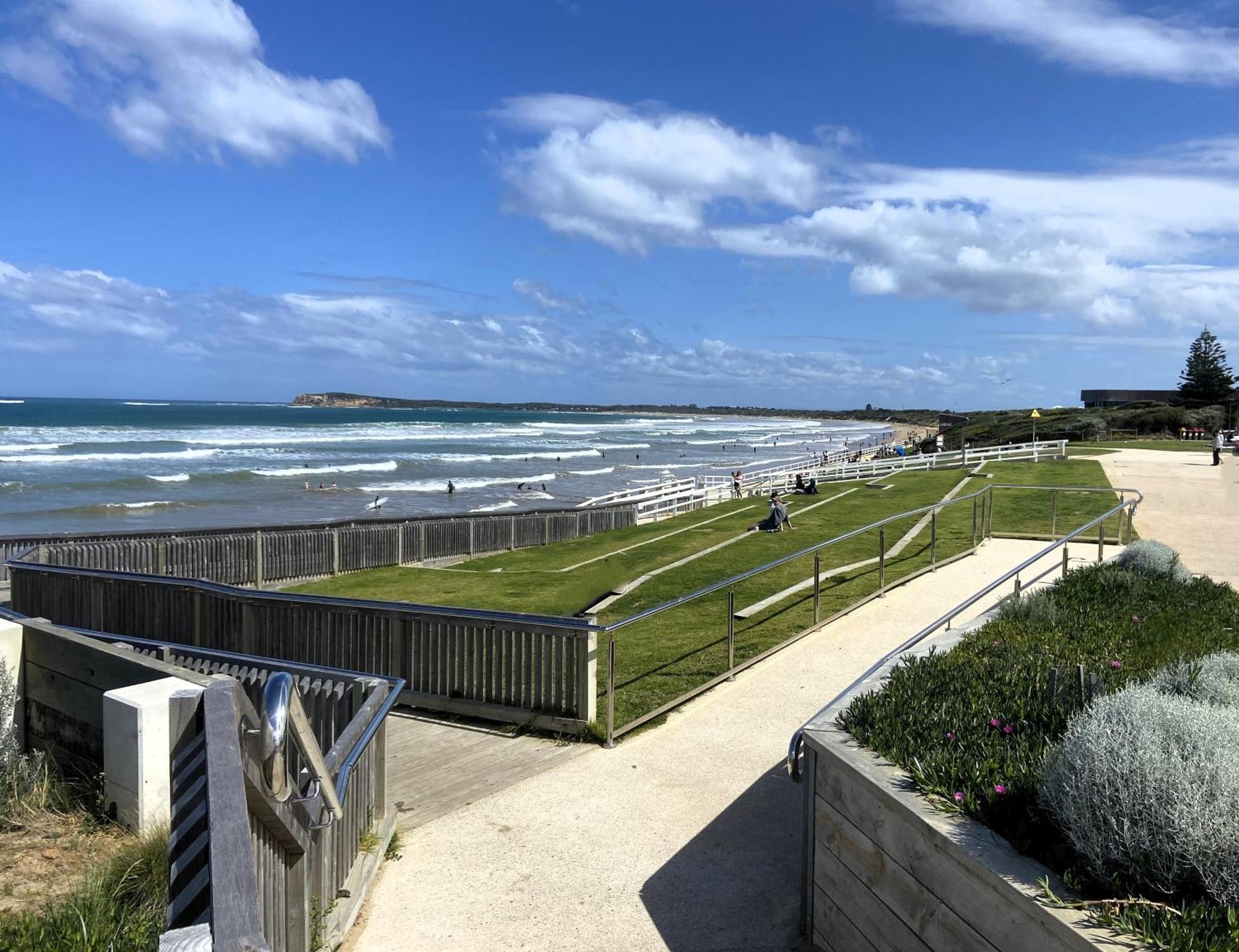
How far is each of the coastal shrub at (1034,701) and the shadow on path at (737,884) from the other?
1.02 meters

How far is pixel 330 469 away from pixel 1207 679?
191ft

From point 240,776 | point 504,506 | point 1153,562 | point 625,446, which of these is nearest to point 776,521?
point 1153,562

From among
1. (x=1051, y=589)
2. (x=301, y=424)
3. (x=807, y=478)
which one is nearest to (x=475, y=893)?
(x=1051, y=589)

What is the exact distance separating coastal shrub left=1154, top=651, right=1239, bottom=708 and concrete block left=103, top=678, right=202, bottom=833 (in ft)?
17.3

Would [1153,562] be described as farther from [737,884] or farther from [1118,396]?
[1118,396]

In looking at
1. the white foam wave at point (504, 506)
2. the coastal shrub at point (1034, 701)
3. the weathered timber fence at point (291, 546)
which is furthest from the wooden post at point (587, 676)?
the white foam wave at point (504, 506)

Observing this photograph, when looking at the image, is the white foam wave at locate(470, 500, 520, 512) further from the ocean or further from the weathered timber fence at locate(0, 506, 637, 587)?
the weathered timber fence at locate(0, 506, 637, 587)

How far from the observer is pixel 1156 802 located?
306cm

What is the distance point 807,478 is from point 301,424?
401ft

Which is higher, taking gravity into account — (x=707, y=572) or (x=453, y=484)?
(x=707, y=572)

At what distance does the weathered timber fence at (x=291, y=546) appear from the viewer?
17125mm

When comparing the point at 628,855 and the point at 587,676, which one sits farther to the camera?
the point at 587,676

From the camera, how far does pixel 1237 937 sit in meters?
2.72

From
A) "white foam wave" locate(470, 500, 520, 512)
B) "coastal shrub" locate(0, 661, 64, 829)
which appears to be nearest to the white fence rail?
"white foam wave" locate(470, 500, 520, 512)
